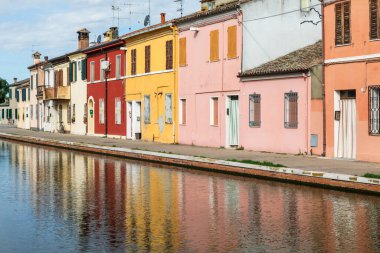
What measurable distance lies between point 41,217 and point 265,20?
19.6 meters

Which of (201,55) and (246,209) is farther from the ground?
(201,55)

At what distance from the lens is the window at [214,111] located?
30286 mm

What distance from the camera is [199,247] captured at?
7.86 meters

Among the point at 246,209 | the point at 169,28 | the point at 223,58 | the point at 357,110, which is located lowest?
the point at 246,209

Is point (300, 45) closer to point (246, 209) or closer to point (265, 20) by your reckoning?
point (265, 20)

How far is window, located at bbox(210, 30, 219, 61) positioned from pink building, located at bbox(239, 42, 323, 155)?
3.03 metres

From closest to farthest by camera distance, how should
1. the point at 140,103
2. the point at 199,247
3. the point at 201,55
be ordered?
the point at 199,247 < the point at 201,55 < the point at 140,103

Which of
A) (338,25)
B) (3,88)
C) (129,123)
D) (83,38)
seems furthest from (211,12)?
Result: (3,88)

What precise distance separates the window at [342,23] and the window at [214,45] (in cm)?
900

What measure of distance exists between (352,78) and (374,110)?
4.93ft

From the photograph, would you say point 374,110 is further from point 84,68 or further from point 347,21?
point 84,68

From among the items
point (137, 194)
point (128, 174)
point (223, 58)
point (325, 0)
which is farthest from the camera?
point (223, 58)

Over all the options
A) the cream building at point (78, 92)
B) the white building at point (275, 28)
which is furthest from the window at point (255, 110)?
the cream building at point (78, 92)

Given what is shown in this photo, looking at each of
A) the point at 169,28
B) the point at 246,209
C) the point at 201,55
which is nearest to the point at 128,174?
the point at 246,209
